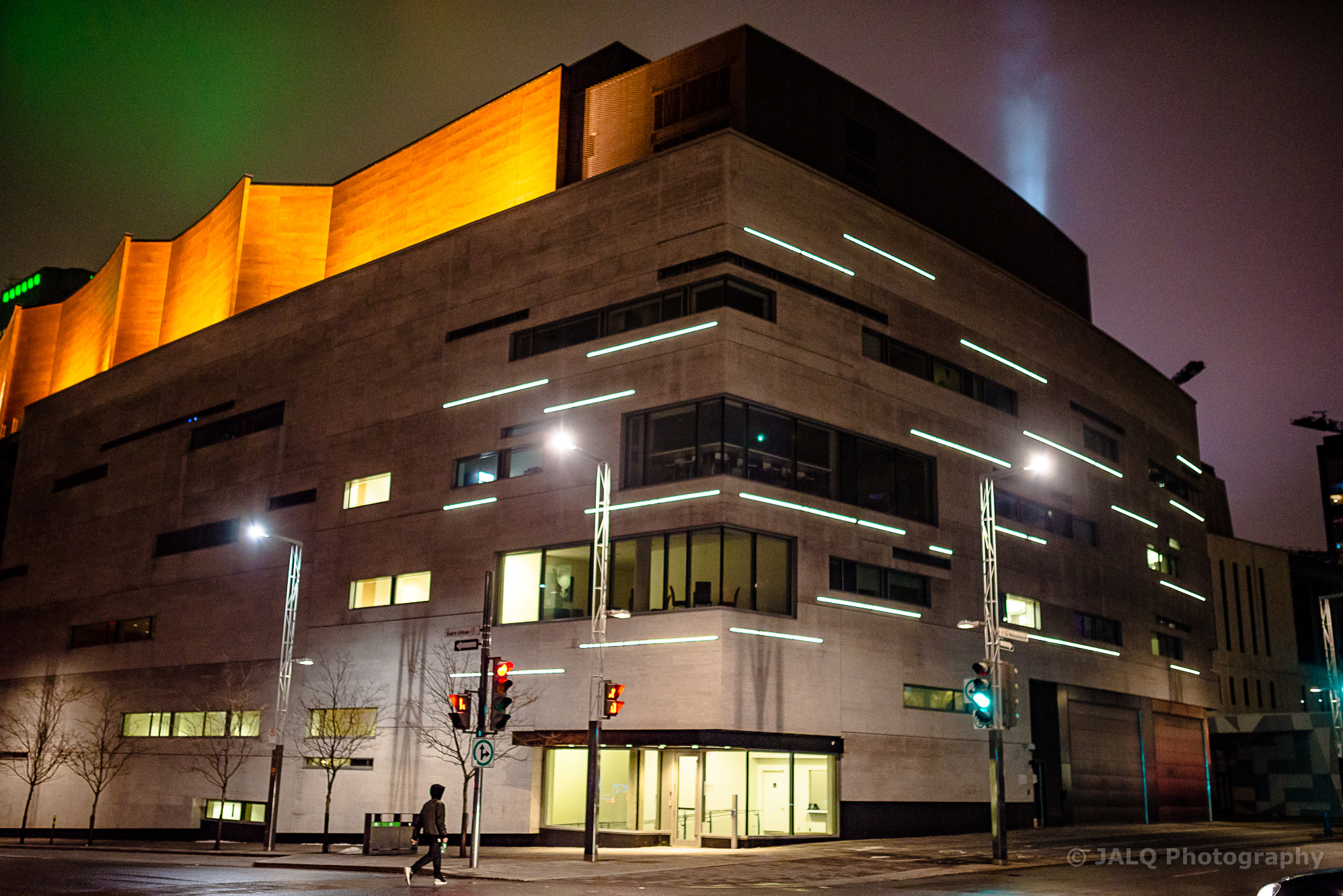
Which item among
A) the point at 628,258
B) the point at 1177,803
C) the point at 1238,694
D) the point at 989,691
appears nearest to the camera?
the point at 989,691

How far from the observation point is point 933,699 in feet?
133

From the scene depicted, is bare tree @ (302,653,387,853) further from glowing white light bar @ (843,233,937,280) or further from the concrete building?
glowing white light bar @ (843,233,937,280)

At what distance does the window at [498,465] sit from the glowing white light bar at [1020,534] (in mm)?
17993

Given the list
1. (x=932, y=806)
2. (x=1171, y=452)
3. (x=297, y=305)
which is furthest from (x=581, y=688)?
(x=1171, y=452)

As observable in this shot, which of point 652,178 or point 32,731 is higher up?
point 652,178

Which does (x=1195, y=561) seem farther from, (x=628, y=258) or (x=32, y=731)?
(x=32, y=731)

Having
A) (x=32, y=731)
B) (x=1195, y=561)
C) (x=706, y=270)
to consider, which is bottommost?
(x=32, y=731)

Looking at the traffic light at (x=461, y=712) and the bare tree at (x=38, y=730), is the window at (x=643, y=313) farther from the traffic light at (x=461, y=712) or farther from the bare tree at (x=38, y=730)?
the bare tree at (x=38, y=730)

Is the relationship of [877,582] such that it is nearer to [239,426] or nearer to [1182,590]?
[1182,590]

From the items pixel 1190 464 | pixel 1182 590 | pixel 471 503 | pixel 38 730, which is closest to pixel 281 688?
pixel 471 503

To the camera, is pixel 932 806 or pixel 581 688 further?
pixel 932 806

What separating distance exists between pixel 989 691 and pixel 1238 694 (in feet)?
221

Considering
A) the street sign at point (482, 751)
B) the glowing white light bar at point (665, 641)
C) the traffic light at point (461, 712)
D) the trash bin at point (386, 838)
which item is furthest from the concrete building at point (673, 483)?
the street sign at point (482, 751)

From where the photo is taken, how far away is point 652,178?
39406mm
